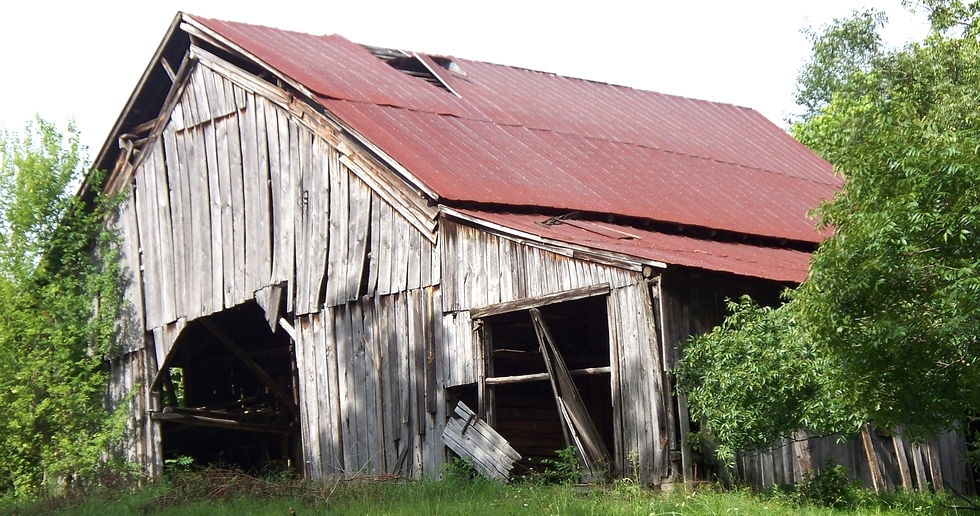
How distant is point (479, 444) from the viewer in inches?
627

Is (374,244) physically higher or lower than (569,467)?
higher

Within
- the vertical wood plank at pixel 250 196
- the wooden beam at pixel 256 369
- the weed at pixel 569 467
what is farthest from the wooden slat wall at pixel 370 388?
the wooden beam at pixel 256 369

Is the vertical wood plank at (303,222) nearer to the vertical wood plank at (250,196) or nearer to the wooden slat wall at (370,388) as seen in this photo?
the wooden slat wall at (370,388)

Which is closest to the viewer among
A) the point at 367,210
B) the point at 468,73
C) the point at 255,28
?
the point at 367,210

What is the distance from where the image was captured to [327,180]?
18.5 metres

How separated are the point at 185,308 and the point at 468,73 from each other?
24.8 feet

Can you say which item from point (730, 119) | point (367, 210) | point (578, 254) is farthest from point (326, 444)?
point (730, 119)

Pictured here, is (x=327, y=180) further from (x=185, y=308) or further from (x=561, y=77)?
(x=561, y=77)

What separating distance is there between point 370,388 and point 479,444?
2.47 m

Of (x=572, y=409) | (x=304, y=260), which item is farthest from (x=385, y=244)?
(x=572, y=409)

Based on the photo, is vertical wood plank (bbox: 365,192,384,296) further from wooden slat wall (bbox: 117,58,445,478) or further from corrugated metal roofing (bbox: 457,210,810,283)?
corrugated metal roofing (bbox: 457,210,810,283)

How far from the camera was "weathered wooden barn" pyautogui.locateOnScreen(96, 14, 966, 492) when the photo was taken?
14.9m

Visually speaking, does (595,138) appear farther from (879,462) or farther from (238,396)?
(238,396)

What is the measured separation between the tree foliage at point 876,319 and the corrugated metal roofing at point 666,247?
0.95 m
